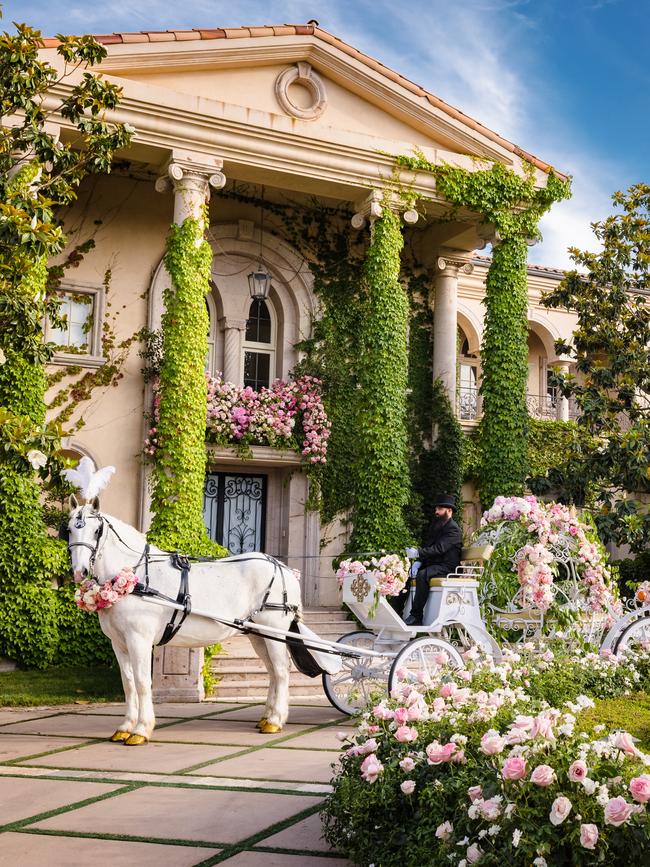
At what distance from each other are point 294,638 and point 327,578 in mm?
9694

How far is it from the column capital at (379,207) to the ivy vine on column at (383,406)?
0.12 metres

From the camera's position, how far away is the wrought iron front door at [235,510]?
18.9 metres

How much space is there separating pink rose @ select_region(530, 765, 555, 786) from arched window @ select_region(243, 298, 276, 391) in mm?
16117

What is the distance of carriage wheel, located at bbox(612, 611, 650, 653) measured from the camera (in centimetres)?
1023

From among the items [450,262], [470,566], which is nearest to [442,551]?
[470,566]

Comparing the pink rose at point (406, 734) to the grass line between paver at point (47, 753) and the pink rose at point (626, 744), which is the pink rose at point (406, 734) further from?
the grass line between paver at point (47, 753)

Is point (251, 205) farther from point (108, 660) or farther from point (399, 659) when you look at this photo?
point (399, 659)

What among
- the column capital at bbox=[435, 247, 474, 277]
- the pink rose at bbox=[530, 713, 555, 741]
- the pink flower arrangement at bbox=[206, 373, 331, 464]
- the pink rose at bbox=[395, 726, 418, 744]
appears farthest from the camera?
the column capital at bbox=[435, 247, 474, 277]

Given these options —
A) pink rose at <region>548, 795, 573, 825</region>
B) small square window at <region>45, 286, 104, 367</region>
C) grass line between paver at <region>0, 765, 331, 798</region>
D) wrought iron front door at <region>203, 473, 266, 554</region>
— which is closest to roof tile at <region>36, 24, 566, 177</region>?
small square window at <region>45, 286, 104, 367</region>

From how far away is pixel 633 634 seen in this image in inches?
407

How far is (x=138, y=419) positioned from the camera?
58.5 ft

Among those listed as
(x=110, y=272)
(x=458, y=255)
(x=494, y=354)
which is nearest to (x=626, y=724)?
(x=494, y=354)

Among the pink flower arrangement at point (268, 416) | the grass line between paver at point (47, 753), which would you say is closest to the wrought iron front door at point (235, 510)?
the pink flower arrangement at point (268, 416)

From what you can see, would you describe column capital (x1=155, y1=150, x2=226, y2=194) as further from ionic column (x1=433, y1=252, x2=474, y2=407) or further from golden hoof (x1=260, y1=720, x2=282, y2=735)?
golden hoof (x1=260, y1=720, x2=282, y2=735)
